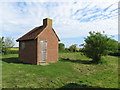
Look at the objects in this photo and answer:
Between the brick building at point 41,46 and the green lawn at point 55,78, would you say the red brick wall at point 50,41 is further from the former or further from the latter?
the green lawn at point 55,78

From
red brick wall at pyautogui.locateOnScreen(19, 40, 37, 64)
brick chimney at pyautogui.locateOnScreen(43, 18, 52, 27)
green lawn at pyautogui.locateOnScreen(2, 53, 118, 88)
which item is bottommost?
green lawn at pyautogui.locateOnScreen(2, 53, 118, 88)

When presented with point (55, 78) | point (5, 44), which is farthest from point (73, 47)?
point (55, 78)

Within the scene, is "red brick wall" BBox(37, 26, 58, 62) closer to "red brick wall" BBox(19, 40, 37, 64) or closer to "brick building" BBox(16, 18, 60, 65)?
"brick building" BBox(16, 18, 60, 65)

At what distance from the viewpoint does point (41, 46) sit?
1928 cm

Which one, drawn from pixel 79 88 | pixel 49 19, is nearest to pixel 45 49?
pixel 49 19

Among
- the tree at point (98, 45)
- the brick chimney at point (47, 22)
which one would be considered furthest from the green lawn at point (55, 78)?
the brick chimney at point (47, 22)

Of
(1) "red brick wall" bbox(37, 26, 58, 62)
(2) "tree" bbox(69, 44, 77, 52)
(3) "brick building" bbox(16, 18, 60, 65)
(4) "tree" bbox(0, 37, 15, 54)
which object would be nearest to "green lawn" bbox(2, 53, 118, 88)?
(3) "brick building" bbox(16, 18, 60, 65)

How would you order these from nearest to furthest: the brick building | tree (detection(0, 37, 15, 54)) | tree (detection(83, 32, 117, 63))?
the brick building < tree (detection(83, 32, 117, 63)) < tree (detection(0, 37, 15, 54))

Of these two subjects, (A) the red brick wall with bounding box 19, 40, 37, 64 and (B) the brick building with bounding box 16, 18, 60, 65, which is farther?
(A) the red brick wall with bounding box 19, 40, 37, 64

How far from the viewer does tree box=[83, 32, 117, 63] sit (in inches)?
870

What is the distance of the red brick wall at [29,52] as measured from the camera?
18.9 m

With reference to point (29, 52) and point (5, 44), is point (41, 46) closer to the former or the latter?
point (29, 52)

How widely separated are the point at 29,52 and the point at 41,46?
2.72 meters

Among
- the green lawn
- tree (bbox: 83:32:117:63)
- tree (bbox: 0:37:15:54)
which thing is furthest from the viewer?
tree (bbox: 0:37:15:54)
